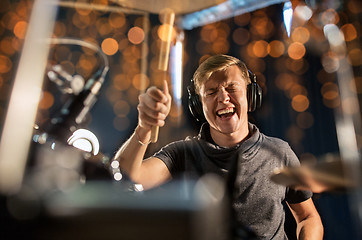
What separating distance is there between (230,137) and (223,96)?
18 cm

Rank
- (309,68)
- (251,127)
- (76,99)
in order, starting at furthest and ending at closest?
1. (309,68)
2. (251,127)
3. (76,99)

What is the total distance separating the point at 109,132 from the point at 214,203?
114 cm

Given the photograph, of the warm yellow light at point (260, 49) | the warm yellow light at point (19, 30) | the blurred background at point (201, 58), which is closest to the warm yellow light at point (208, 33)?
the blurred background at point (201, 58)

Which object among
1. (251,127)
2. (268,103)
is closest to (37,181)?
(251,127)

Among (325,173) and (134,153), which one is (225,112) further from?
(325,173)

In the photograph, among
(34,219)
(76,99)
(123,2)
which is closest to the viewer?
(34,219)

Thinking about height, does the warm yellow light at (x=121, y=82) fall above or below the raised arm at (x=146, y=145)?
above

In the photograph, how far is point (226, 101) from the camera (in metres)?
1.16

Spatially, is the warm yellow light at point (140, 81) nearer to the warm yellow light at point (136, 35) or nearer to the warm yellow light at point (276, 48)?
the warm yellow light at point (136, 35)

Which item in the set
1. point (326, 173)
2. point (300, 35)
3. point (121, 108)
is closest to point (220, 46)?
point (300, 35)

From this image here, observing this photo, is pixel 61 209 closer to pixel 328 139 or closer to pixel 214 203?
pixel 214 203

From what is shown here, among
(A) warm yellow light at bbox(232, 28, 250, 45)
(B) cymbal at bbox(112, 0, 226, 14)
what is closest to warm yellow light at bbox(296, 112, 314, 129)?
(A) warm yellow light at bbox(232, 28, 250, 45)

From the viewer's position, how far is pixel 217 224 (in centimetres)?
35

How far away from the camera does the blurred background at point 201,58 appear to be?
121 centimetres
